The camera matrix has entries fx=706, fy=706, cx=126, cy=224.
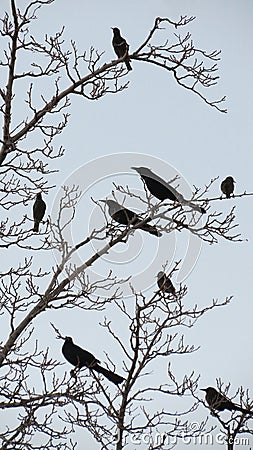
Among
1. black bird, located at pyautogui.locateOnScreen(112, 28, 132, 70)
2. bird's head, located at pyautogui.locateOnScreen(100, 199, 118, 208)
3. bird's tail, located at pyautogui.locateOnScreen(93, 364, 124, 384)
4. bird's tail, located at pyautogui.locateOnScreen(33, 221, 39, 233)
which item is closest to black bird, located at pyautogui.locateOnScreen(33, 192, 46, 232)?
bird's tail, located at pyautogui.locateOnScreen(33, 221, 39, 233)

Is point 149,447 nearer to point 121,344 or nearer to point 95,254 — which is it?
point 121,344

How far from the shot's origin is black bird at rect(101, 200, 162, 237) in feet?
17.2

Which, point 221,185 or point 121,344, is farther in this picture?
point 221,185

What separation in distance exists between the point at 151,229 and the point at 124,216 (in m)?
0.31

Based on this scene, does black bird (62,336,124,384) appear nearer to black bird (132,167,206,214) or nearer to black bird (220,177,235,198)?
black bird (132,167,206,214)

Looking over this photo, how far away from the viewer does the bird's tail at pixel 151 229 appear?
522 centimetres

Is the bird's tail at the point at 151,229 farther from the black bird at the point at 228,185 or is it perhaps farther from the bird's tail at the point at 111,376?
the black bird at the point at 228,185

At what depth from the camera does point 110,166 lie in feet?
19.6

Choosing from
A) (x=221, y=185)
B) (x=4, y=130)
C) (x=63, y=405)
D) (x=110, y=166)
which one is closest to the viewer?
(x=63, y=405)

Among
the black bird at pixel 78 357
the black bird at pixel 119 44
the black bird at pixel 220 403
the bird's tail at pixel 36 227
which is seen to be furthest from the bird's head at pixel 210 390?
the black bird at pixel 119 44

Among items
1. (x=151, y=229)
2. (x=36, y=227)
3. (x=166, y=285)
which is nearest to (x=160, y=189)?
(x=151, y=229)

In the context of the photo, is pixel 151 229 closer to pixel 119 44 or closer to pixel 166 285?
pixel 166 285

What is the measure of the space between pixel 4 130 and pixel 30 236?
0.82 metres

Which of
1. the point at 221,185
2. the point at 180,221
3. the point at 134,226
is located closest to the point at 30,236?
the point at 134,226
